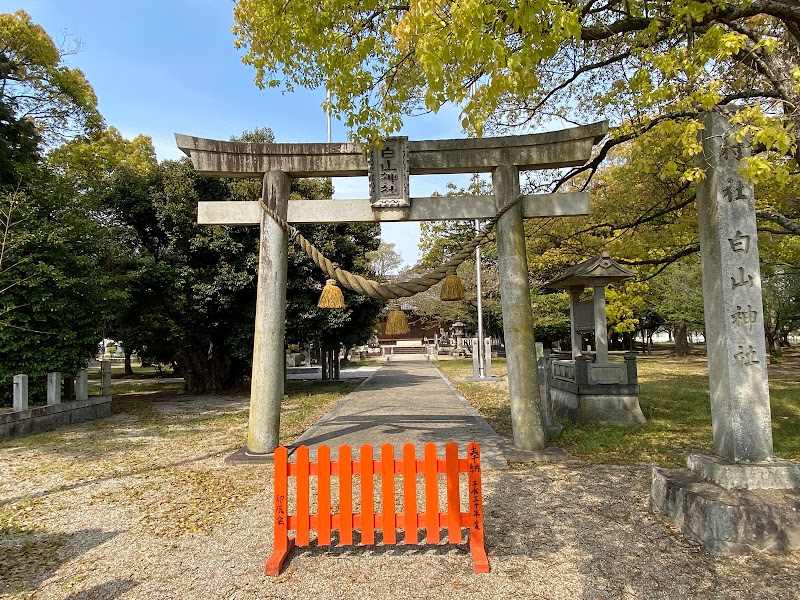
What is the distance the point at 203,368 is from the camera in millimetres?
16016

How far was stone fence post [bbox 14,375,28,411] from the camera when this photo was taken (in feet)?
29.6

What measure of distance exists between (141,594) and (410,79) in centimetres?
635

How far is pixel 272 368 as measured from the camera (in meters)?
6.80

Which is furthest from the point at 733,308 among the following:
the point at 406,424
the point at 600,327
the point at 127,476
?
the point at 127,476

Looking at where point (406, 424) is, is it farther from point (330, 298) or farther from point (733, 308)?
point (733, 308)

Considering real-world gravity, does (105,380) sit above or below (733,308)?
below

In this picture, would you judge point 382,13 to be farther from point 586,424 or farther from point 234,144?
point 586,424

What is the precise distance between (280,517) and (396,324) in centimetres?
353

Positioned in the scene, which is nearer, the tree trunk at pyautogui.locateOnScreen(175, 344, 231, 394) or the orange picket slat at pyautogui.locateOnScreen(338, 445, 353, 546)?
the orange picket slat at pyautogui.locateOnScreen(338, 445, 353, 546)

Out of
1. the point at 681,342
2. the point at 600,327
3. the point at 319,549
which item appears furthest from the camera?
the point at 681,342

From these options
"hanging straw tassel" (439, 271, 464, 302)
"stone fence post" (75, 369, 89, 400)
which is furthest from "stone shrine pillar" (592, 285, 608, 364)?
"stone fence post" (75, 369, 89, 400)

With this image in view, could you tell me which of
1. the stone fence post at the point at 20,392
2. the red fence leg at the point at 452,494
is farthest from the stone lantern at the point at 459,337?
the red fence leg at the point at 452,494

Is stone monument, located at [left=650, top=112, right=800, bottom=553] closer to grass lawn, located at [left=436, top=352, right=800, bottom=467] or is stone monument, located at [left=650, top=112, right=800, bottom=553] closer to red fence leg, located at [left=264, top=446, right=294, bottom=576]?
grass lawn, located at [left=436, top=352, right=800, bottom=467]

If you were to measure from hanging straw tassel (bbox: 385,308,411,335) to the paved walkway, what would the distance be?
5.79ft
